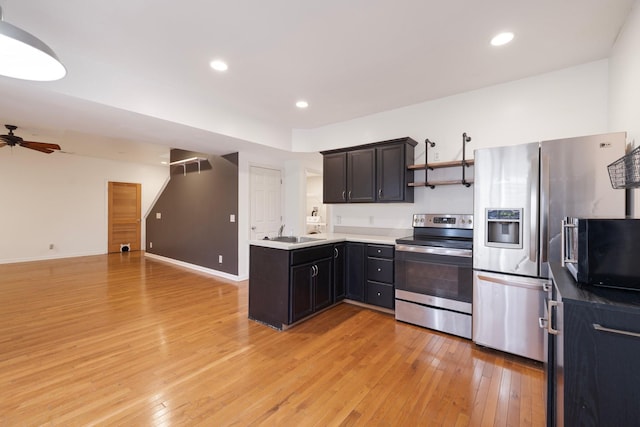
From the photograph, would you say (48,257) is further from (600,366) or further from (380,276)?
(600,366)

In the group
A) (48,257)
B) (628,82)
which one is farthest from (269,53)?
(48,257)

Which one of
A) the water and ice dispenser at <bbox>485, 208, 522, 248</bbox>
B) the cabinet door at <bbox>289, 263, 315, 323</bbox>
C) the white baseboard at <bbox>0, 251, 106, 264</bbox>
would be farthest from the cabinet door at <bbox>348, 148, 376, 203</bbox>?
the white baseboard at <bbox>0, 251, 106, 264</bbox>

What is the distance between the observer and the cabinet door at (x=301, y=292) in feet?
9.50

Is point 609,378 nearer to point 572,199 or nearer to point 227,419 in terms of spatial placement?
point 572,199

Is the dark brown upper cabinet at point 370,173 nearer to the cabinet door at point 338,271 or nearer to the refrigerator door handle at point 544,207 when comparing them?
the cabinet door at point 338,271

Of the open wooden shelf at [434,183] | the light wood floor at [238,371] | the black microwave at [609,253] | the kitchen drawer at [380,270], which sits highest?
the open wooden shelf at [434,183]

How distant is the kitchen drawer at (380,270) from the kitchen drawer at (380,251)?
0.05 meters

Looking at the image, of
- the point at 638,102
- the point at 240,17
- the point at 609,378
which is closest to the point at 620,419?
the point at 609,378

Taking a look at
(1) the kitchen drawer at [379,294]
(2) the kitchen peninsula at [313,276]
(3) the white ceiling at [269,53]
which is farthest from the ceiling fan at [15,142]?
(1) the kitchen drawer at [379,294]

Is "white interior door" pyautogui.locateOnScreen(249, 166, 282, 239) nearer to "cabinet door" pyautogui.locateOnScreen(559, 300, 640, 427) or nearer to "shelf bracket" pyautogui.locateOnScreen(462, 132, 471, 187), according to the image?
"shelf bracket" pyautogui.locateOnScreen(462, 132, 471, 187)

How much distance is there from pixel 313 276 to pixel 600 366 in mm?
2404

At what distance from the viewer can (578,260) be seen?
126 centimetres

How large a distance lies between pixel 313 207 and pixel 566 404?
8.30 meters

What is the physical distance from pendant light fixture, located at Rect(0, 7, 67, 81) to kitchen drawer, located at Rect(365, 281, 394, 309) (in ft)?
10.8
